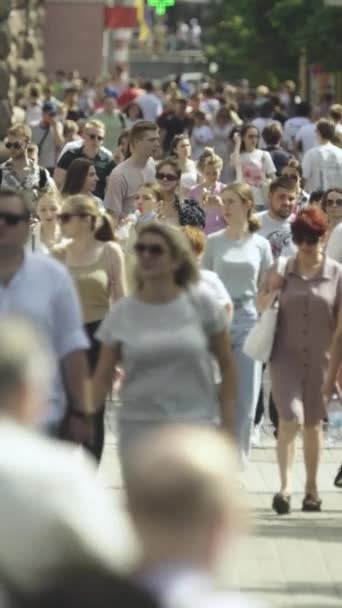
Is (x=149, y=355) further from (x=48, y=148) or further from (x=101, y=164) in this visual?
(x=48, y=148)

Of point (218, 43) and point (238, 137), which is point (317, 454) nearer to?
point (238, 137)

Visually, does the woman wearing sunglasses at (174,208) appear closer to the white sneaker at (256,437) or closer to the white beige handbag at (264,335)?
the white sneaker at (256,437)

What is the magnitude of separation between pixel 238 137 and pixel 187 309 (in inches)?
519

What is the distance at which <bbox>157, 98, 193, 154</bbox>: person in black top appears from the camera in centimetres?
3014

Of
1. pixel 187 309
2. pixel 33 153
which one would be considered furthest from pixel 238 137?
pixel 187 309

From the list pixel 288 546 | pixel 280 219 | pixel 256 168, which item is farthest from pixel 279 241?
pixel 256 168

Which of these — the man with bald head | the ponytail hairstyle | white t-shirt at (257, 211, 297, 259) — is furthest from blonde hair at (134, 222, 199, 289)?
white t-shirt at (257, 211, 297, 259)

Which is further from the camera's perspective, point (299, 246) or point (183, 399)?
point (299, 246)

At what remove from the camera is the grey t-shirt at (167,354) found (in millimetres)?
8961

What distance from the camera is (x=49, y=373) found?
19.0ft

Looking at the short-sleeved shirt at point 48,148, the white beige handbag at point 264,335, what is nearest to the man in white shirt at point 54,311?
the white beige handbag at point 264,335

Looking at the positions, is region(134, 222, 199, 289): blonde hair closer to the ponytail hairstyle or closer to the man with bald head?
the ponytail hairstyle

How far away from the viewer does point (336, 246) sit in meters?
14.6

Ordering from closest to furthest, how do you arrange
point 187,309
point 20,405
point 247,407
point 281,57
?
point 20,405 < point 187,309 < point 247,407 < point 281,57
